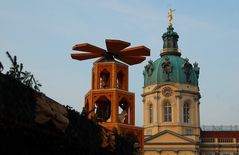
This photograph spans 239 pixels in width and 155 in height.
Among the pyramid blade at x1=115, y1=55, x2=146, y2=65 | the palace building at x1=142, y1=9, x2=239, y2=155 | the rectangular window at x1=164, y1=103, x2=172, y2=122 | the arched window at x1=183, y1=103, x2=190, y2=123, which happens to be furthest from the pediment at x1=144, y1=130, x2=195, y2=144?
the pyramid blade at x1=115, y1=55, x2=146, y2=65

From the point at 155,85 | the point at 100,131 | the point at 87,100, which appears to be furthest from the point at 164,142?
the point at 100,131

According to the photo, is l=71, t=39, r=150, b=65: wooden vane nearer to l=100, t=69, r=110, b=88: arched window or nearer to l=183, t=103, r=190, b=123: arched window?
l=100, t=69, r=110, b=88: arched window

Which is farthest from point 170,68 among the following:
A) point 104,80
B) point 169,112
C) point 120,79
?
point 120,79

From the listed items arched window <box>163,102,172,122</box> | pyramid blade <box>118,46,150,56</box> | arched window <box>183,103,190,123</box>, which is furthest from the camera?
arched window <box>183,103,190,123</box>

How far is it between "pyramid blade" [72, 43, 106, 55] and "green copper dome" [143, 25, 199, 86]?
51096 mm

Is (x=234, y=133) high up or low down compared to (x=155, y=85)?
down

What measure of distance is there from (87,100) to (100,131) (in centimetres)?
704

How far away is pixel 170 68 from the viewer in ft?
219

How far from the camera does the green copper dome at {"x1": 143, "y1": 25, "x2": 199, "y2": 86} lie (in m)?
66.4

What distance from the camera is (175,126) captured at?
64688 mm

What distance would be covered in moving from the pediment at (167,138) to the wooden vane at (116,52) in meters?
48.4

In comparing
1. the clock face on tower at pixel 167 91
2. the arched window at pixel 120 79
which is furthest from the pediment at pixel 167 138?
the arched window at pixel 120 79

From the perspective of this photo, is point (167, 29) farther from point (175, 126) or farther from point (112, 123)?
point (112, 123)

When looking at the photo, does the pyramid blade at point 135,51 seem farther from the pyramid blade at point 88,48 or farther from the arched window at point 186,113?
the arched window at point 186,113
